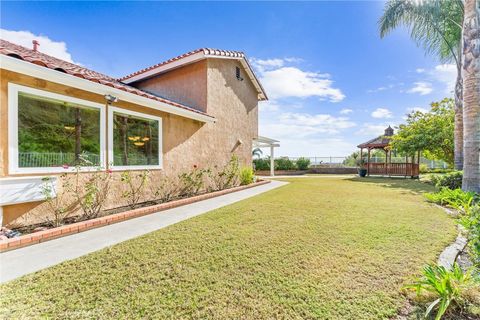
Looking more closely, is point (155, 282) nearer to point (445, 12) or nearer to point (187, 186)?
point (187, 186)

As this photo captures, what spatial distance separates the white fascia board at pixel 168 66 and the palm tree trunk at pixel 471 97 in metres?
12.2

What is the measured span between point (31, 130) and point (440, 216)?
1175 centimetres

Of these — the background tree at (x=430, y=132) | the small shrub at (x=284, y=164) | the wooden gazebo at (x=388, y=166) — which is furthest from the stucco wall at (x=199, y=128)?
the wooden gazebo at (x=388, y=166)

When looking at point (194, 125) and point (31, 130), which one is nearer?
point (31, 130)

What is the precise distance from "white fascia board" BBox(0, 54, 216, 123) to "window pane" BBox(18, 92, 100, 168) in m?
0.59

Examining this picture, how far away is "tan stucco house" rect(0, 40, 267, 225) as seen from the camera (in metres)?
4.90

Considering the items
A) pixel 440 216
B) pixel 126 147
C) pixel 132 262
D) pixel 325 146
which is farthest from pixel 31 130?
pixel 325 146

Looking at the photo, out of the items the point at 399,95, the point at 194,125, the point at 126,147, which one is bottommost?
the point at 126,147

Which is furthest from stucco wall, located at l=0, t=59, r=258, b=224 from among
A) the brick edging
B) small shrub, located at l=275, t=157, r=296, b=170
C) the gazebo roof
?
the gazebo roof

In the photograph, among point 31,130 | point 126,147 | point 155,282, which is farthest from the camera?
point 126,147

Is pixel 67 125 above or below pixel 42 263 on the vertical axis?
above

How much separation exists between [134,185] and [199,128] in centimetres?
435

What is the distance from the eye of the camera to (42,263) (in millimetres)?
3764

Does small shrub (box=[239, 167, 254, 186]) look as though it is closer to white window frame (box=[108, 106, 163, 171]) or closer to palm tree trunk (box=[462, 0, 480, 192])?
white window frame (box=[108, 106, 163, 171])
